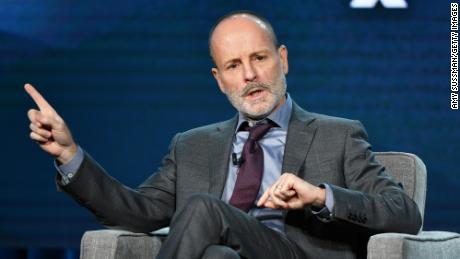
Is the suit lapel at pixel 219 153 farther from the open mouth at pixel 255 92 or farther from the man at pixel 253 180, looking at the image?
the open mouth at pixel 255 92

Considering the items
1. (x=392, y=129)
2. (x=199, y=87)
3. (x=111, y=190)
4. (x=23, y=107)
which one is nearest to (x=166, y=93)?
(x=199, y=87)

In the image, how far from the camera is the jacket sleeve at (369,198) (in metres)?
2.42

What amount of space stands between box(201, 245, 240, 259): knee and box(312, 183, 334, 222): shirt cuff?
316 millimetres

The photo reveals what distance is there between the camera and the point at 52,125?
2.41 meters

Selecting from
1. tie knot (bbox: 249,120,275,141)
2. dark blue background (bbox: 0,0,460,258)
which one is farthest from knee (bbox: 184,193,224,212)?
dark blue background (bbox: 0,0,460,258)

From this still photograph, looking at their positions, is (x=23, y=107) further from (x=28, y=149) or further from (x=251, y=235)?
(x=251, y=235)

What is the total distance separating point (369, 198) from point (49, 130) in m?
0.88

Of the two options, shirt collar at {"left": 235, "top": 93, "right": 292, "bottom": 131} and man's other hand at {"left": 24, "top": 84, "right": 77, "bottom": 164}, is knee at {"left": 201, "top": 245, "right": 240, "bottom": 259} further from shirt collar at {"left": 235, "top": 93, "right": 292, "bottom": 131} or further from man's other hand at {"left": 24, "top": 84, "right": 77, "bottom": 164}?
shirt collar at {"left": 235, "top": 93, "right": 292, "bottom": 131}

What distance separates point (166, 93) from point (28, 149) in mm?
702

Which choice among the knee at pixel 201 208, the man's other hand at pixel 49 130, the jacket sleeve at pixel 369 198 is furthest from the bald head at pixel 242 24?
the knee at pixel 201 208

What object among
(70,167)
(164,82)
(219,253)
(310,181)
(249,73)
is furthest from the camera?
(164,82)

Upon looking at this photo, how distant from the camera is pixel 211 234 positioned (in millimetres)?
2230

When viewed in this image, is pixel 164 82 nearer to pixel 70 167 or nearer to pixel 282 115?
pixel 282 115

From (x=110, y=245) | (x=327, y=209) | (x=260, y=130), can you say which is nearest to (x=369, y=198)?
(x=327, y=209)
